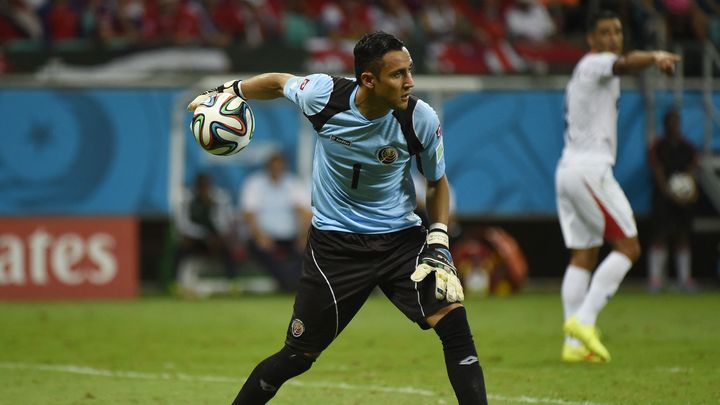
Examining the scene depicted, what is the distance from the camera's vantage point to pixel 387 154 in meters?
6.26

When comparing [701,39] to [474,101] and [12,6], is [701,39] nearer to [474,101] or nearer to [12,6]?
[474,101]

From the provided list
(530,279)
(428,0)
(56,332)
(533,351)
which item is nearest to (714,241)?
(530,279)

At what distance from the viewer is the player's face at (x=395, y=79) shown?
19.9 ft

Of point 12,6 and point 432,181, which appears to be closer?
point 432,181

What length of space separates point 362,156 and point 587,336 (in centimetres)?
385

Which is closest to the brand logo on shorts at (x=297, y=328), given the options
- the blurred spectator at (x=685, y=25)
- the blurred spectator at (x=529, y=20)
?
the blurred spectator at (x=685, y=25)

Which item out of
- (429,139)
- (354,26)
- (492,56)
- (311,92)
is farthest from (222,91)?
(354,26)

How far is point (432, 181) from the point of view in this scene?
641 cm

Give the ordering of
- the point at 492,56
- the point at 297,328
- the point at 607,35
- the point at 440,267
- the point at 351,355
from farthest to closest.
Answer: the point at 492,56 → the point at 351,355 → the point at 607,35 → the point at 297,328 → the point at 440,267

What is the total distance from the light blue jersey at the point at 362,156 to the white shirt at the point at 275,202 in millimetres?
11239

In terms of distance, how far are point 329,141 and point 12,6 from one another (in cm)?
1337

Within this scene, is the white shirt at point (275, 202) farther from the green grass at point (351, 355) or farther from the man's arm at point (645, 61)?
the man's arm at point (645, 61)

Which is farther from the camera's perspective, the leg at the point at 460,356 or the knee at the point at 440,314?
the knee at the point at 440,314

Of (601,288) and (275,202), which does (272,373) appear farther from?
(275,202)
